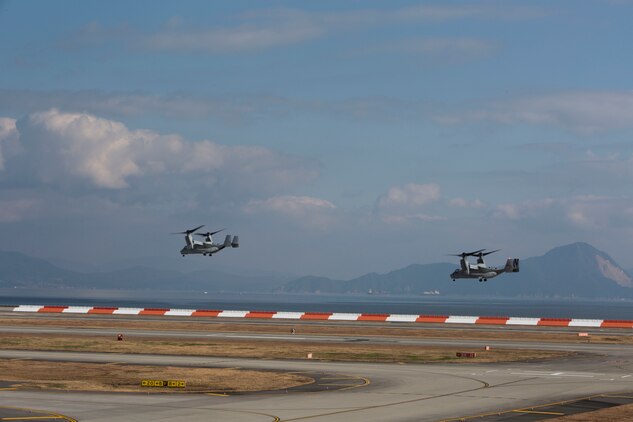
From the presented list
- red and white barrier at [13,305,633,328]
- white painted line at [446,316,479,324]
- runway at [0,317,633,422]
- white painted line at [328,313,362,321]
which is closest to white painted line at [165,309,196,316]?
red and white barrier at [13,305,633,328]

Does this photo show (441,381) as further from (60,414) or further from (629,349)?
(629,349)

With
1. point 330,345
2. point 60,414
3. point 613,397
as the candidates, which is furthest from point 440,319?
point 60,414

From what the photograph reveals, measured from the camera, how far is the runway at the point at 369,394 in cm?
3600

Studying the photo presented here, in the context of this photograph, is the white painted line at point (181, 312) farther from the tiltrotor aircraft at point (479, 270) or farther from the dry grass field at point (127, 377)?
the dry grass field at point (127, 377)

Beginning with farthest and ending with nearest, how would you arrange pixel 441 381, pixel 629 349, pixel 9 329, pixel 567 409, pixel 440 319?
1. pixel 440 319
2. pixel 9 329
3. pixel 629 349
4. pixel 441 381
5. pixel 567 409

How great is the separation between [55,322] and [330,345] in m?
41.8

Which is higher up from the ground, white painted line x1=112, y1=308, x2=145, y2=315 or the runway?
white painted line x1=112, y1=308, x2=145, y2=315

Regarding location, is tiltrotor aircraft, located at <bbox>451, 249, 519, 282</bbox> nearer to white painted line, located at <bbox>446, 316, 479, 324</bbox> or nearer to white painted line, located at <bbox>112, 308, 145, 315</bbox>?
white painted line, located at <bbox>446, 316, 479, 324</bbox>

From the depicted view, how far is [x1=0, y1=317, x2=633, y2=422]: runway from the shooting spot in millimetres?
36000

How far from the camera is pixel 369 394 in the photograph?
4238 cm

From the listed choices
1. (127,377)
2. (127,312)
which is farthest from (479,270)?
(127,377)

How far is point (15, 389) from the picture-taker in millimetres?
42562

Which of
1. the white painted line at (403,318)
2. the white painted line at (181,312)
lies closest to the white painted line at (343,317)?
the white painted line at (403,318)

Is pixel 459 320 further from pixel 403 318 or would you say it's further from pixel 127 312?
pixel 127 312
